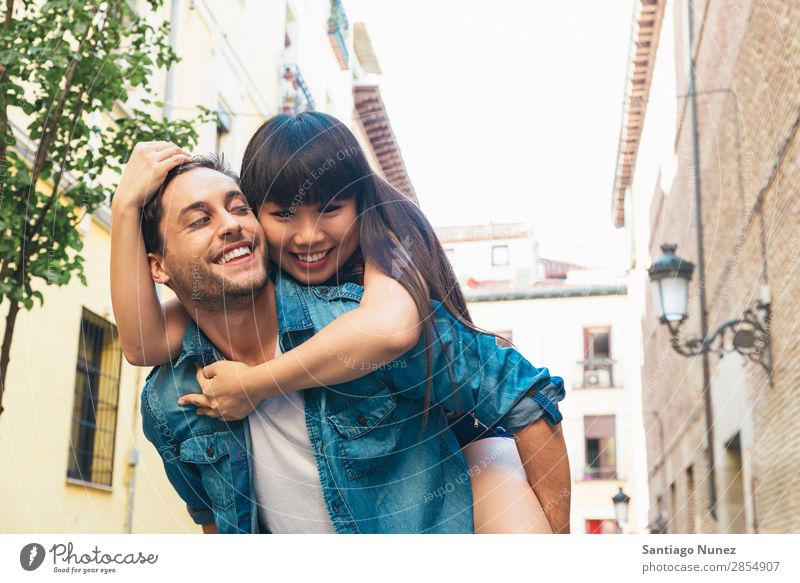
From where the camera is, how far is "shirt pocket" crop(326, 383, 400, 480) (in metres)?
0.80

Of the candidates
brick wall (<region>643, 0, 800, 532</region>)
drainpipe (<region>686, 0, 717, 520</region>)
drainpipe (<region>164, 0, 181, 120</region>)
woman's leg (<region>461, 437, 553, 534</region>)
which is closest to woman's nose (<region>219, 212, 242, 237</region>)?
woman's leg (<region>461, 437, 553, 534</region>)

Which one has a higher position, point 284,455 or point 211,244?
point 211,244

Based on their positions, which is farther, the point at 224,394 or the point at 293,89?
the point at 293,89

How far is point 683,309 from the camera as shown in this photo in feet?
5.83

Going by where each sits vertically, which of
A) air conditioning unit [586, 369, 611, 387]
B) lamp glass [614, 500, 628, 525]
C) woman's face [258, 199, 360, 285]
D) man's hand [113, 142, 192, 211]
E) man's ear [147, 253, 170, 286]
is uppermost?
man's hand [113, 142, 192, 211]

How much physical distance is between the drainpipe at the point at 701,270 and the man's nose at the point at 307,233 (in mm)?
1858

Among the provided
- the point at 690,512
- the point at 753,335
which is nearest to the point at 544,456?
the point at 753,335

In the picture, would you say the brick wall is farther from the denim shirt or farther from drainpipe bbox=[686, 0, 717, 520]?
the denim shirt

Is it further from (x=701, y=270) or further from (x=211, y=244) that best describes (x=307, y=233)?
(x=701, y=270)

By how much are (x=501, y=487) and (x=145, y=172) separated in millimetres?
348
